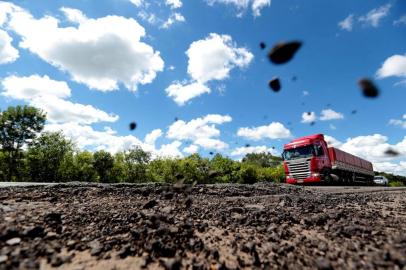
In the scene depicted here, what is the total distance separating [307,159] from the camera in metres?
18.9

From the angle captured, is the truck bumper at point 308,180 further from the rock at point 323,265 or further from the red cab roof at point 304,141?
the rock at point 323,265

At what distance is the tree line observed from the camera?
114ft

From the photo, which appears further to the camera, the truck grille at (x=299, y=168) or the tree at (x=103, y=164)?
the tree at (x=103, y=164)

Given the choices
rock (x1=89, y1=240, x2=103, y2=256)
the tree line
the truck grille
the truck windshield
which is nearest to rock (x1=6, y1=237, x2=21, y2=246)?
rock (x1=89, y1=240, x2=103, y2=256)

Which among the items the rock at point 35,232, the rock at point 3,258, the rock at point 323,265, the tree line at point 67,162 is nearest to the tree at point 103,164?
the tree line at point 67,162

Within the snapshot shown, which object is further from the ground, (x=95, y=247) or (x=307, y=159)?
(x=307, y=159)

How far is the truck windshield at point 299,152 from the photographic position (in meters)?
18.9

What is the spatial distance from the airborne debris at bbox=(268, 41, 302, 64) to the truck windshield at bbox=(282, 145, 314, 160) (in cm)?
1694

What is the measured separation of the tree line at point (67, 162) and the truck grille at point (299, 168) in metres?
12.7

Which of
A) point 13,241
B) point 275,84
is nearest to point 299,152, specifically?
point 275,84

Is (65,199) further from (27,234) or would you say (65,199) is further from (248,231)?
(248,231)

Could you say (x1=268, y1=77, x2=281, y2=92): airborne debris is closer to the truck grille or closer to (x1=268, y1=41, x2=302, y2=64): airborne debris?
(x1=268, y1=41, x2=302, y2=64): airborne debris

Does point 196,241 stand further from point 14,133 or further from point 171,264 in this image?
point 14,133

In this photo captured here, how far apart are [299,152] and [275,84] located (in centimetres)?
1644
